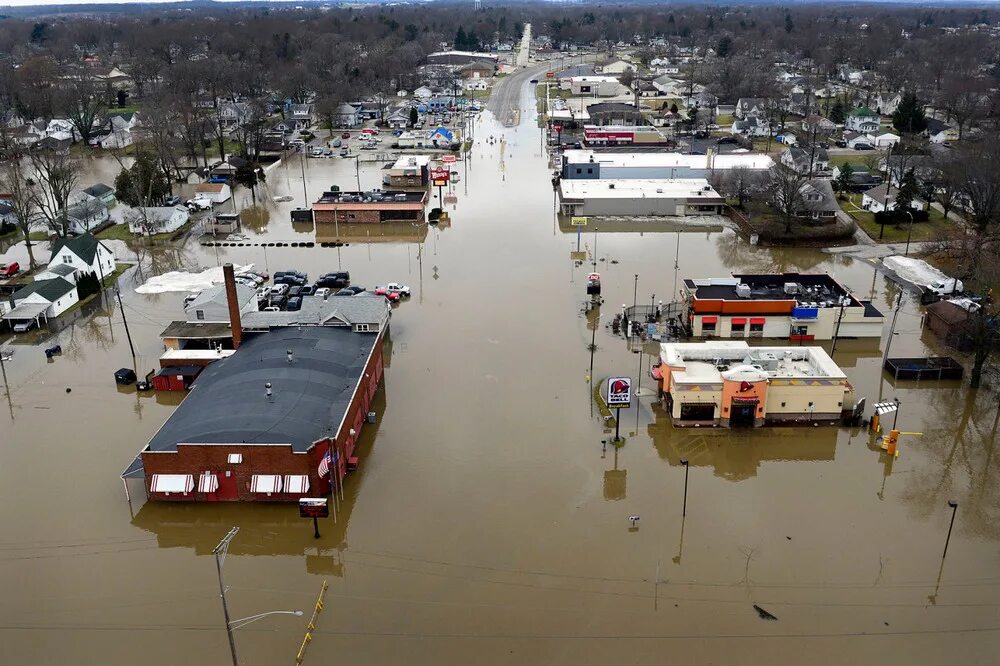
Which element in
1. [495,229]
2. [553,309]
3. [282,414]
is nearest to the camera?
[282,414]

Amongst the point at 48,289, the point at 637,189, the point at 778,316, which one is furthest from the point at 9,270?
the point at 778,316

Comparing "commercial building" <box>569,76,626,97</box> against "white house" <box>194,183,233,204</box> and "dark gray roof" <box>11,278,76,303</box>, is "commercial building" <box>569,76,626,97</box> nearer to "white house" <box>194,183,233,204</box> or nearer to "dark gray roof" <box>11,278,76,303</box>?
"white house" <box>194,183,233,204</box>

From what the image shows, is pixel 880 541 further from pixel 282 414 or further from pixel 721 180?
pixel 721 180

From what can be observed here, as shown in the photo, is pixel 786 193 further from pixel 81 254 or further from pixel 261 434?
pixel 81 254

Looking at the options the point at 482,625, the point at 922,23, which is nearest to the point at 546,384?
the point at 482,625

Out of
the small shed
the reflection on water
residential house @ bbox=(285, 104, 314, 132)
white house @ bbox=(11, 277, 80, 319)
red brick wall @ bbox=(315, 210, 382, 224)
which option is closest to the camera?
the reflection on water

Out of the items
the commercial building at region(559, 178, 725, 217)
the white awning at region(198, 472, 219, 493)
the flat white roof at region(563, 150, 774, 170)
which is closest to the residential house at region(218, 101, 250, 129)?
the flat white roof at region(563, 150, 774, 170)
